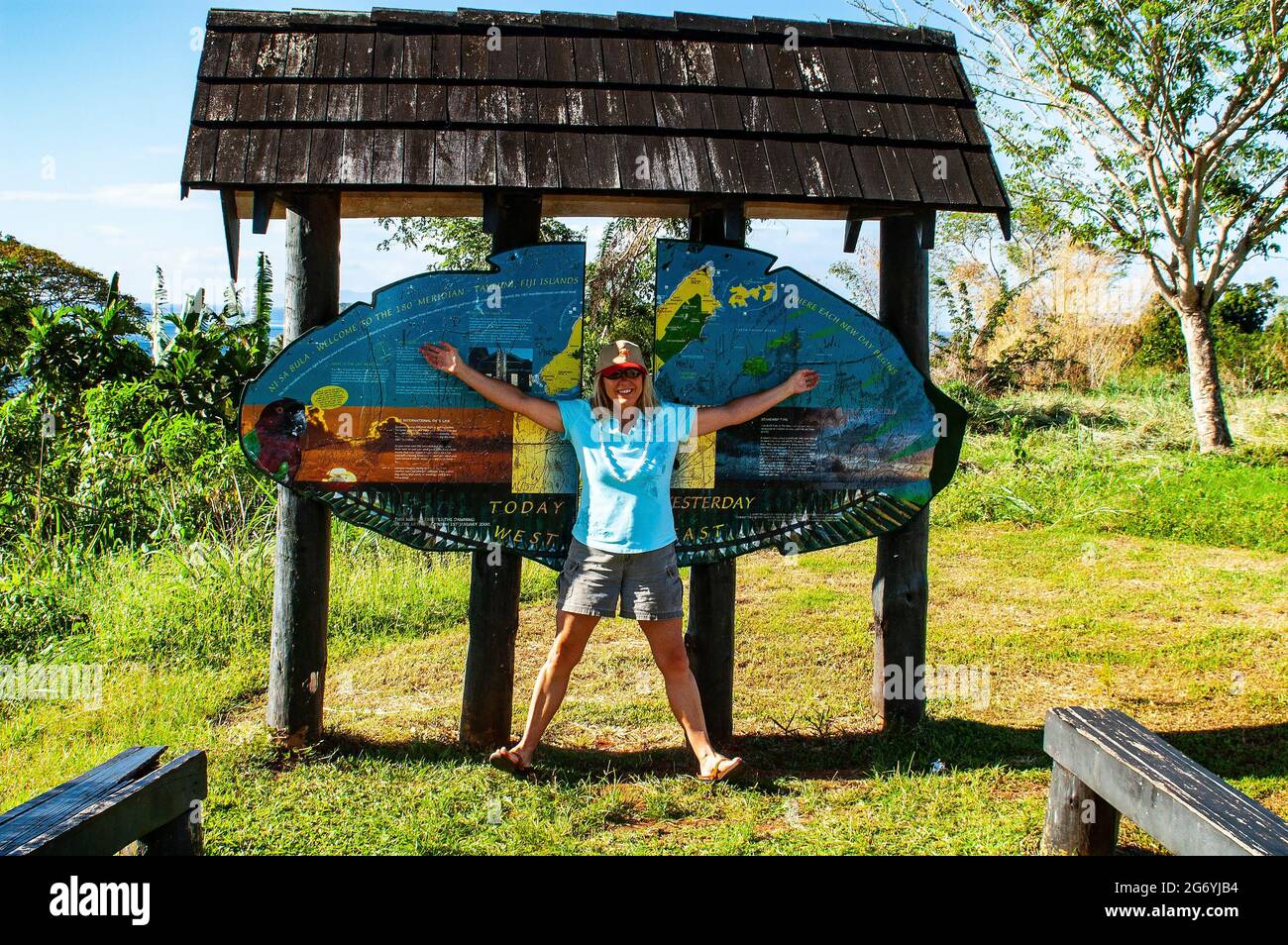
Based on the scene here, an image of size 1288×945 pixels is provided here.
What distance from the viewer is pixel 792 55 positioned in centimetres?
560

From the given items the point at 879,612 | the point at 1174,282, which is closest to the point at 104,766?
the point at 879,612

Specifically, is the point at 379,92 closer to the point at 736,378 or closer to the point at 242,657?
the point at 736,378

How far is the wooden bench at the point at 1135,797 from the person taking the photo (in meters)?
3.21

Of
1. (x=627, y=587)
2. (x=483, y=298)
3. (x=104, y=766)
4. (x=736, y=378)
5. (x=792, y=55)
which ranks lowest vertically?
(x=104, y=766)

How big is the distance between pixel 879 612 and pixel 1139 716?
181cm

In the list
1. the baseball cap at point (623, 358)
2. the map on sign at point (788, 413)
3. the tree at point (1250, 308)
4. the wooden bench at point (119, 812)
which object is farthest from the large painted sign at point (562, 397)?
the tree at point (1250, 308)

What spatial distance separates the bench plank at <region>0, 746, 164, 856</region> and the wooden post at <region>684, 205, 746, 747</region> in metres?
2.63

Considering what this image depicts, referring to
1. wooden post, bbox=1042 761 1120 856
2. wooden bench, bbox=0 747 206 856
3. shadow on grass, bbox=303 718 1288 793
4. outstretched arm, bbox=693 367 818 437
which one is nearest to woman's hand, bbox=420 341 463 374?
outstretched arm, bbox=693 367 818 437

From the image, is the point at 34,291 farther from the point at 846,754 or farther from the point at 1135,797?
the point at 1135,797

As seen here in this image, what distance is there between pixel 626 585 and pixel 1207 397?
42.5 ft

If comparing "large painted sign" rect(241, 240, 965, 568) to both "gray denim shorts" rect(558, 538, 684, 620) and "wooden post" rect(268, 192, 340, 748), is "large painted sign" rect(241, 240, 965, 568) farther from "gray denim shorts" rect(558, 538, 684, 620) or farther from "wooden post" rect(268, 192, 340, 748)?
"gray denim shorts" rect(558, 538, 684, 620)

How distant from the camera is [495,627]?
17.4 ft

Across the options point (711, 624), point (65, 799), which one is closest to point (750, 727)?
point (711, 624)

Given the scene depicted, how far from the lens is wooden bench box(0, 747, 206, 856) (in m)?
2.88
